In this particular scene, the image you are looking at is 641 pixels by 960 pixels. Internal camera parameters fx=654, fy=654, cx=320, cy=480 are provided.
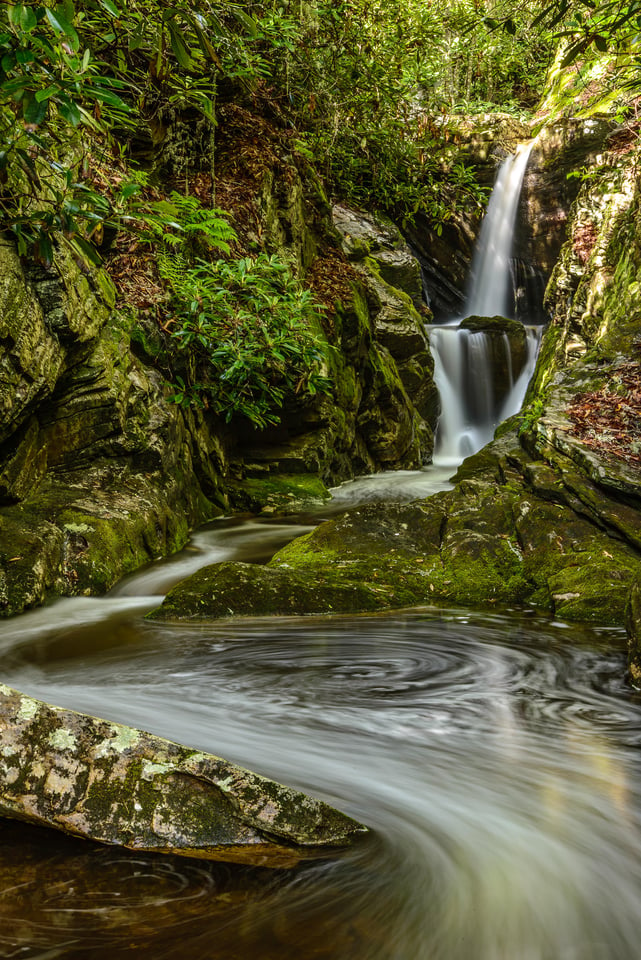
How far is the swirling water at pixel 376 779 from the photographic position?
1.50 metres

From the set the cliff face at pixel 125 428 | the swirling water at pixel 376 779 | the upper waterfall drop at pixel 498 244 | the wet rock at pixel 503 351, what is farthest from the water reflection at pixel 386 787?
the upper waterfall drop at pixel 498 244

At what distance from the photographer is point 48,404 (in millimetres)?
5801

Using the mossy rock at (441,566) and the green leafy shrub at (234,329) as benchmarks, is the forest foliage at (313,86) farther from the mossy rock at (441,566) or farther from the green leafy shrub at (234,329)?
the mossy rock at (441,566)

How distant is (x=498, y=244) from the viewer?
19.0m

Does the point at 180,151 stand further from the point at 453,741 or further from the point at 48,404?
the point at 453,741

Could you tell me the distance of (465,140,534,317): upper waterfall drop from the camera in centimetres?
1884

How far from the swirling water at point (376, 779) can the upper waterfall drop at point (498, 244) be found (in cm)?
1588

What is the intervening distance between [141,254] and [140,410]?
2174 mm

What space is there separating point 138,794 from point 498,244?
64.8 feet

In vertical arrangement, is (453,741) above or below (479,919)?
below

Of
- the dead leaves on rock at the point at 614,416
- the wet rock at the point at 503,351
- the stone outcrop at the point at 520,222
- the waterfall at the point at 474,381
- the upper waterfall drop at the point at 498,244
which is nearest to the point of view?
the dead leaves on rock at the point at 614,416

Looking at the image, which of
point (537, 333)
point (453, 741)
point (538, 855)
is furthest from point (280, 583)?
point (537, 333)

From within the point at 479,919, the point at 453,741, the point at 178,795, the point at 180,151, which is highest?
the point at 180,151

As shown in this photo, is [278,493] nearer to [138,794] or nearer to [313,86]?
[313,86]
